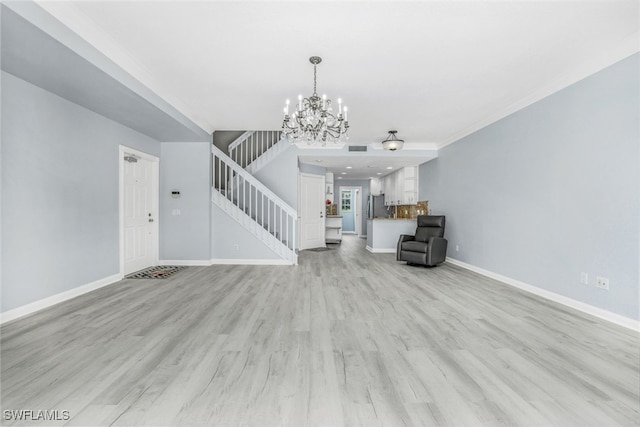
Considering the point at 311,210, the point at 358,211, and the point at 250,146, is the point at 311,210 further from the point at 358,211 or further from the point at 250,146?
the point at 358,211

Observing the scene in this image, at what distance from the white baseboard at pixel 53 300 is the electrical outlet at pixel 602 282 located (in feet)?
19.9

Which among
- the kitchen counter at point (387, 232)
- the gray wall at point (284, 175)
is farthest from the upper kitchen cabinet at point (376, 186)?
the gray wall at point (284, 175)

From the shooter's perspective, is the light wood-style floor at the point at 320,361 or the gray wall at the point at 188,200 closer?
the light wood-style floor at the point at 320,361

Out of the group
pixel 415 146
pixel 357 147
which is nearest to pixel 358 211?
pixel 415 146

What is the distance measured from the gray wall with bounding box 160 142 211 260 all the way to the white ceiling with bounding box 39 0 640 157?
5.00 feet

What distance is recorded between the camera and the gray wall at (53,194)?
2840mm

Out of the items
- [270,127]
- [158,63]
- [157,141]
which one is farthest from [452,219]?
[157,141]

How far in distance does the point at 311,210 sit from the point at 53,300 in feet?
19.1

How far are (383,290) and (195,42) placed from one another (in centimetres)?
368

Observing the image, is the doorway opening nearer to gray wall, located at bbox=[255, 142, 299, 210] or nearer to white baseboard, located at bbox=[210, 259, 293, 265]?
gray wall, located at bbox=[255, 142, 299, 210]

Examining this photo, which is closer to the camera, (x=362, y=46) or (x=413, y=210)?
(x=362, y=46)

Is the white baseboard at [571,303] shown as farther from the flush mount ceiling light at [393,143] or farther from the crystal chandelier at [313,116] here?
the crystal chandelier at [313,116]

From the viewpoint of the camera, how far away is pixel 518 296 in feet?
12.0

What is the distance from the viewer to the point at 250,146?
7180 millimetres
